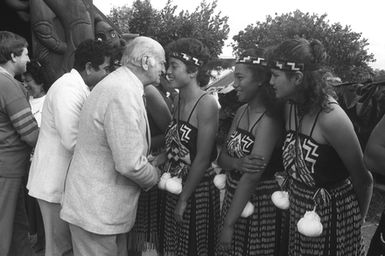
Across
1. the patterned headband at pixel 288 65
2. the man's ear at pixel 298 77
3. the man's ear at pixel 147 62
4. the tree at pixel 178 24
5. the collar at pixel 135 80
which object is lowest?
the tree at pixel 178 24

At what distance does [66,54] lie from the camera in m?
5.46

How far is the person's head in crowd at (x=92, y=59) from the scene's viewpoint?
285cm

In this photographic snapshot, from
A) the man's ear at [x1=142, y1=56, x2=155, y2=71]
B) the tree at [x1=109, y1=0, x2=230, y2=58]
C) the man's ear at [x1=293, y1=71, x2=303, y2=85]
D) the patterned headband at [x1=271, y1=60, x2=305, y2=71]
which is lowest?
the tree at [x1=109, y1=0, x2=230, y2=58]

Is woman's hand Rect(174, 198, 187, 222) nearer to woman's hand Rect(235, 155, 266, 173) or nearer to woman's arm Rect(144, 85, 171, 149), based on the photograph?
woman's hand Rect(235, 155, 266, 173)

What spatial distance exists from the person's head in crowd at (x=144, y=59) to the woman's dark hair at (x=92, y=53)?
1.62 ft

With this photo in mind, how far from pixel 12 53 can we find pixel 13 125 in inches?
22.2

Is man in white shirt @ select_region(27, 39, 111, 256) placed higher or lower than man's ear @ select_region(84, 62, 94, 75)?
lower

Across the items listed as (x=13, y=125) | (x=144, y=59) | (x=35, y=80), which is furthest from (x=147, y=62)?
(x=35, y=80)

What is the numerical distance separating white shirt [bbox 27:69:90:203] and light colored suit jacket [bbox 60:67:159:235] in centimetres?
40

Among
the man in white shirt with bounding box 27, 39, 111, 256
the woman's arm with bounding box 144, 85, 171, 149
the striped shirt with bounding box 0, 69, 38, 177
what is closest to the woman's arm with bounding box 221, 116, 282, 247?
the woman's arm with bounding box 144, 85, 171, 149

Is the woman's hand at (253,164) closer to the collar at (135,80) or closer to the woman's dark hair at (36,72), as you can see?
the collar at (135,80)

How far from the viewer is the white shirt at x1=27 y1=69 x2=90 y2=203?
267 cm

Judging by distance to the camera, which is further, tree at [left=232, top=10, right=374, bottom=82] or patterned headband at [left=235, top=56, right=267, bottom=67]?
tree at [left=232, top=10, right=374, bottom=82]

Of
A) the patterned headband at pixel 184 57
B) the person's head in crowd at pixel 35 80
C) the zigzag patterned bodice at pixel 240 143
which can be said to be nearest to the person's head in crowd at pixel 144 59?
the patterned headband at pixel 184 57
